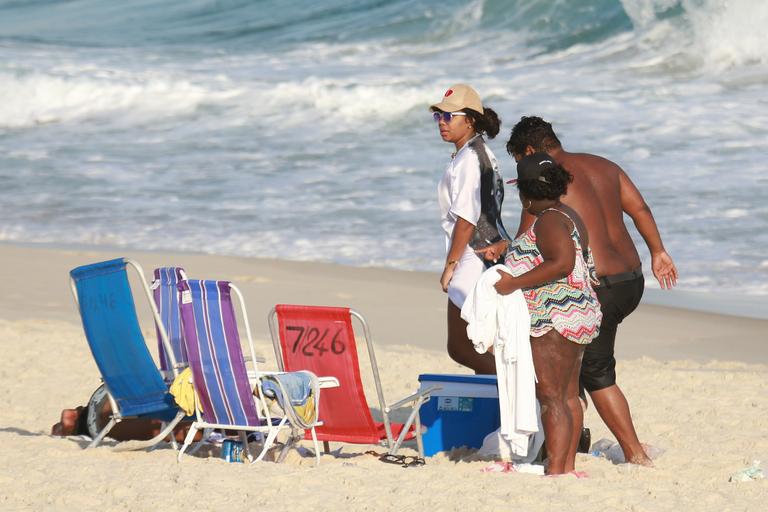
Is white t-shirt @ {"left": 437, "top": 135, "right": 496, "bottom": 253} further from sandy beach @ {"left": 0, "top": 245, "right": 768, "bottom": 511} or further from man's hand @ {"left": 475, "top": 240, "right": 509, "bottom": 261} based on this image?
sandy beach @ {"left": 0, "top": 245, "right": 768, "bottom": 511}

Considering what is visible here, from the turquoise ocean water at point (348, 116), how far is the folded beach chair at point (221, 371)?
5.41 m

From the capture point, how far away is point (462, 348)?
5449mm

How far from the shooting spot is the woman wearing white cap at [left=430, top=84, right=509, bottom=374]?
5.25 meters

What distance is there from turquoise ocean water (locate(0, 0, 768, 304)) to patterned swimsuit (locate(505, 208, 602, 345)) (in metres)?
5.25

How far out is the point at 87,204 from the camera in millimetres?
→ 13312

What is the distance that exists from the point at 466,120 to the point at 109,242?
701cm

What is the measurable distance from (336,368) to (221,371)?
0.47 metres

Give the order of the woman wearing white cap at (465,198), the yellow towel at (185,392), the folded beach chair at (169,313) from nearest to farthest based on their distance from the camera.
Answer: the yellow towel at (185,392) < the woman wearing white cap at (465,198) < the folded beach chair at (169,313)

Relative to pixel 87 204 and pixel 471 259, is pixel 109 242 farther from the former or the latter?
pixel 471 259

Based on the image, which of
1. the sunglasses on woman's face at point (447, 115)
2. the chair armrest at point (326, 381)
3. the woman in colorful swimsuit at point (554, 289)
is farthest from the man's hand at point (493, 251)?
the chair armrest at point (326, 381)

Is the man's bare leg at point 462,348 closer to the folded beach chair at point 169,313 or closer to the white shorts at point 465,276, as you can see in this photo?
the white shorts at point 465,276

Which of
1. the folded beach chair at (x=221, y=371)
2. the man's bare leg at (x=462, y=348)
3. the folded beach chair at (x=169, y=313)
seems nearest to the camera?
the folded beach chair at (x=221, y=371)

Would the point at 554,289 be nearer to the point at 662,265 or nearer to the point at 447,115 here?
the point at 662,265

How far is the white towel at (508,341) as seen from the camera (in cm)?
478
